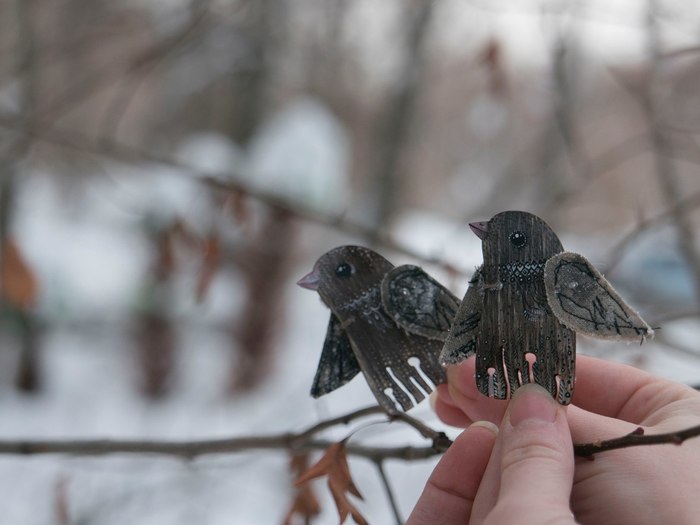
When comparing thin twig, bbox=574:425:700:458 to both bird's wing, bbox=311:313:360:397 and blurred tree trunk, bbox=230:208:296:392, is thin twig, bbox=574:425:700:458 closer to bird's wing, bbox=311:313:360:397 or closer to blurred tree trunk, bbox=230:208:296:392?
bird's wing, bbox=311:313:360:397

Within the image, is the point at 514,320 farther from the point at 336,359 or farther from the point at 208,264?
the point at 208,264

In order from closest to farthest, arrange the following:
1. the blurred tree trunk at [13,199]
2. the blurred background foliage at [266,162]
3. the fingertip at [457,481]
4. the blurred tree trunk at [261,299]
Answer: the fingertip at [457,481]
the blurred tree trunk at [13,199]
the blurred background foliage at [266,162]
the blurred tree trunk at [261,299]

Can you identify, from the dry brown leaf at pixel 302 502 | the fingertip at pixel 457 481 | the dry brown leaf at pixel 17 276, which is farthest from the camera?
the dry brown leaf at pixel 17 276

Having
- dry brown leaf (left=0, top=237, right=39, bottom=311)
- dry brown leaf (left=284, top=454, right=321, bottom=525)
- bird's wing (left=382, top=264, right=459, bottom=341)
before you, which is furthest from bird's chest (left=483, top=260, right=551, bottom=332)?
dry brown leaf (left=0, top=237, right=39, bottom=311)

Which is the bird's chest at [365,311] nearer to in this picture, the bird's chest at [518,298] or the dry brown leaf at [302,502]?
the bird's chest at [518,298]

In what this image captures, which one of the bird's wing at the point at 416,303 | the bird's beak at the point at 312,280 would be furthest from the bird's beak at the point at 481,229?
the bird's beak at the point at 312,280

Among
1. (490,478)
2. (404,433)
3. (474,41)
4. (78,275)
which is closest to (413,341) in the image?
(490,478)

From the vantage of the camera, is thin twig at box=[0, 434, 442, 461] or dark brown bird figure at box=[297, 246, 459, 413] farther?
thin twig at box=[0, 434, 442, 461]

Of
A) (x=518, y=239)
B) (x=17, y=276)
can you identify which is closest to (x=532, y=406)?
(x=518, y=239)

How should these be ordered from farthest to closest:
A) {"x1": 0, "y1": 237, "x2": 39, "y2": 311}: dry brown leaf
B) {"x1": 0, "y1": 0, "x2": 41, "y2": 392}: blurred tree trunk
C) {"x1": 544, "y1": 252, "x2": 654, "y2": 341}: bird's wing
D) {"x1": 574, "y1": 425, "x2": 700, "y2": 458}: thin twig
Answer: {"x1": 0, "y1": 0, "x2": 41, "y2": 392}: blurred tree trunk, {"x1": 0, "y1": 237, "x2": 39, "y2": 311}: dry brown leaf, {"x1": 544, "y1": 252, "x2": 654, "y2": 341}: bird's wing, {"x1": 574, "y1": 425, "x2": 700, "y2": 458}: thin twig
